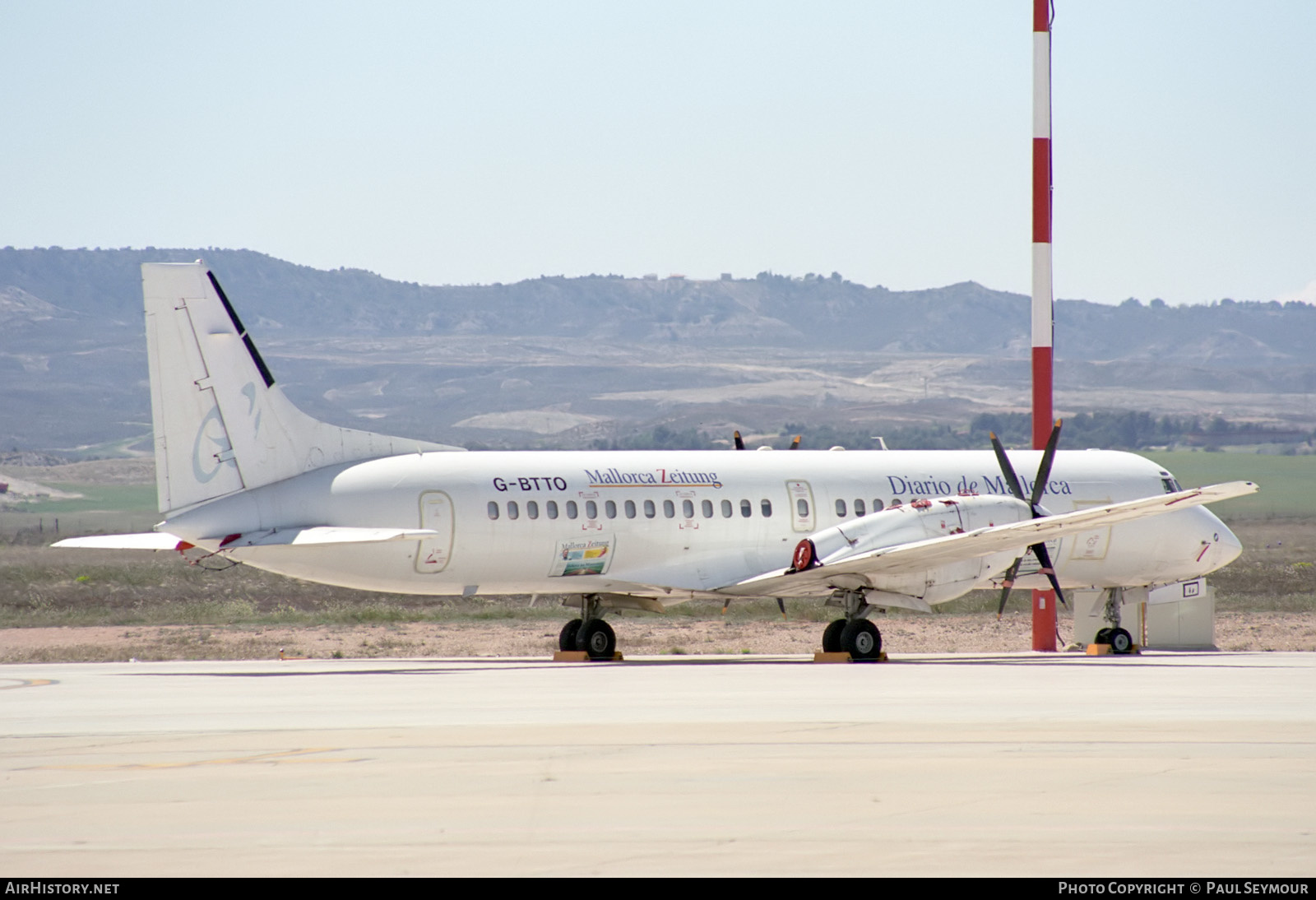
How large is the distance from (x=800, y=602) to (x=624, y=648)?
1405cm

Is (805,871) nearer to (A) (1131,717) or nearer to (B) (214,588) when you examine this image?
(A) (1131,717)

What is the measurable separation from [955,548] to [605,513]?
594 centimetres

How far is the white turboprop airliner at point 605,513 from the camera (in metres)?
25.2

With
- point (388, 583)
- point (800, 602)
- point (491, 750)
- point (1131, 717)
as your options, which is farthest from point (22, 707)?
point (800, 602)

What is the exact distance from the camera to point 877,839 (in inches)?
377

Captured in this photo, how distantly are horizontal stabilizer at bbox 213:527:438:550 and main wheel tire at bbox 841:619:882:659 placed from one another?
783cm

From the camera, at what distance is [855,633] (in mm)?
27906

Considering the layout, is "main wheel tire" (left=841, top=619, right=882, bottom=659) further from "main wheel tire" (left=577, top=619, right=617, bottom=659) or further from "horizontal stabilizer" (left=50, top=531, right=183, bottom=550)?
"horizontal stabilizer" (left=50, top=531, right=183, bottom=550)

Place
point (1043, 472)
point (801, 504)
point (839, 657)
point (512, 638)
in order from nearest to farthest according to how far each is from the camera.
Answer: point (839, 657), point (1043, 472), point (801, 504), point (512, 638)

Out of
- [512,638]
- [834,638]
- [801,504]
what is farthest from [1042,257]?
[512,638]

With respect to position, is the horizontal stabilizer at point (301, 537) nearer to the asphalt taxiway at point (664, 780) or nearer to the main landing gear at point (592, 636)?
the asphalt taxiway at point (664, 780)

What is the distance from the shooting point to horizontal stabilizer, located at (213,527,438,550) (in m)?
24.9

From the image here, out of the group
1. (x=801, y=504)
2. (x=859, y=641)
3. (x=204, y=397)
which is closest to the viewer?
(x=204, y=397)

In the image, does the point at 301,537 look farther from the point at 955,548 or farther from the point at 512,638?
the point at 512,638
